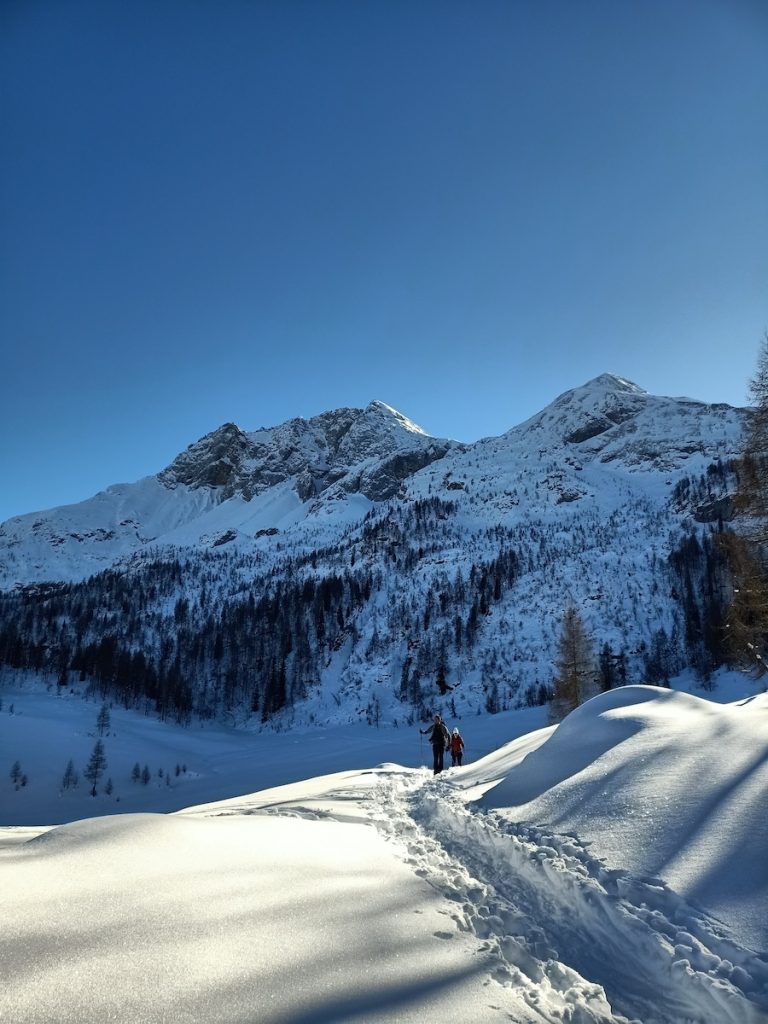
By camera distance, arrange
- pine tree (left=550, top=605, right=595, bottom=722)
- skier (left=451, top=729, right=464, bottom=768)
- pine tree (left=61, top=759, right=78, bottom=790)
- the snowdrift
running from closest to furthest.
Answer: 1. the snowdrift
2. skier (left=451, top=729, right=464, bottom=768)
3. pine tree (left=550, top=605, right=595, bottom=722)
4. pine tree (left=61, top=759, right=78, bottom=790)

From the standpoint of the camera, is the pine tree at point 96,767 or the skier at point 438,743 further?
the pine tree at point 96,767

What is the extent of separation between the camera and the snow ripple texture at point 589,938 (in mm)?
3342

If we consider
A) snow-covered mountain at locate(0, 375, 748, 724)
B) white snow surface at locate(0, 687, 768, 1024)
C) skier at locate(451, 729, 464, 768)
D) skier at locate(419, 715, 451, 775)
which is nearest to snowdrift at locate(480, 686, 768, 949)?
white snow surface at locate(0, 687, 768, 1024)

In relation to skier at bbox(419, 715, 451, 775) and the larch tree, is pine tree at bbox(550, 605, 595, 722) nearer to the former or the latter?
skier at bbox(419, 715, 451, 775)

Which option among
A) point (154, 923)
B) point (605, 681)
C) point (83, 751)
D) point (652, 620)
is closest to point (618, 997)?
point (154, 923)

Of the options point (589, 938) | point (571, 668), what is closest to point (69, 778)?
point (571, 668)

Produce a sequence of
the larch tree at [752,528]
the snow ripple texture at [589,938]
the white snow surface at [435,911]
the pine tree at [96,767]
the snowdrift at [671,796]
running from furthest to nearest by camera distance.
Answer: the pine tree at [96,767] → the larch tree at [752,528] → the snowdrift at [671,796] → the snow ripple texture at [589,938] → the white snow surface at [435,911]

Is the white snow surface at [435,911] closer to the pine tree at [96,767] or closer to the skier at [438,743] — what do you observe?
the skier at [438,743]

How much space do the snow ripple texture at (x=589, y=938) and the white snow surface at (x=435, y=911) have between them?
16 millimetres

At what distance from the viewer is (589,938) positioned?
14.0 feet

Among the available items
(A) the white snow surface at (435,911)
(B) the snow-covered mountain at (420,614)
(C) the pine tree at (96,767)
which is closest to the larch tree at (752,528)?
(A) the white snow surface at (435,911)

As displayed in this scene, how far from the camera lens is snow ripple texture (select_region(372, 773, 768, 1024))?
11.0 feet

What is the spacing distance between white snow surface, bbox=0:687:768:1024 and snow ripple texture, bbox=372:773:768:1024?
2 centimetres

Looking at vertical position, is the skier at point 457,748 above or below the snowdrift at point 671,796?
below
